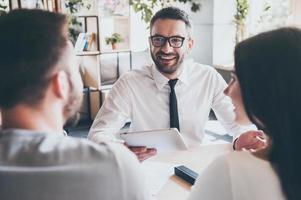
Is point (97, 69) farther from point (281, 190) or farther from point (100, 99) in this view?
point (281, 190)

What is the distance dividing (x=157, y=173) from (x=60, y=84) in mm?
769

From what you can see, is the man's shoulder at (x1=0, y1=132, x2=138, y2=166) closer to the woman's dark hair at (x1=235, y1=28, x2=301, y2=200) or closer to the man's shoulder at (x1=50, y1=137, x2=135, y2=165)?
the man's shoulder at (x1=50, y1=137, x2=135, y2=165)

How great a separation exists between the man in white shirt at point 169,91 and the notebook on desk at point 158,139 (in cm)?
37

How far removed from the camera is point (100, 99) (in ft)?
14.8

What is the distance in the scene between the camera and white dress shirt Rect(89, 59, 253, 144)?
2082 mm

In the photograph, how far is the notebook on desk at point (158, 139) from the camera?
1.62m

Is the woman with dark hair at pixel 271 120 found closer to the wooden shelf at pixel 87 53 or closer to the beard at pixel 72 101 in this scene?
the beard at pixel 72 101

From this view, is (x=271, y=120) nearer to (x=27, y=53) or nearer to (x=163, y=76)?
(x=27, y=53)

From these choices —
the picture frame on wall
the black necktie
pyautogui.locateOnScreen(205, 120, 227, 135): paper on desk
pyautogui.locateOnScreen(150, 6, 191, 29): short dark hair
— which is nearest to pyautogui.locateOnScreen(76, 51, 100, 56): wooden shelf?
the picture frame on wall

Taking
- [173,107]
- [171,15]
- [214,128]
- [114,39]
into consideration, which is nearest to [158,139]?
[173,107]

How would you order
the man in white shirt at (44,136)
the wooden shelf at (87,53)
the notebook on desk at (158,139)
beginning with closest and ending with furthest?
1. the man in white shirt at (44,136)
2. the notebook on desk at (158,139)
3. the wooden shelf at (87,53)

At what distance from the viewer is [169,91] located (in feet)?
6.98

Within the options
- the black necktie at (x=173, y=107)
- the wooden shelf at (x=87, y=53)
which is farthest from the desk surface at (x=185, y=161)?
the wooden shelf at (x=87, y=53)

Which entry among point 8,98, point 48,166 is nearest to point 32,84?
point 8,98
